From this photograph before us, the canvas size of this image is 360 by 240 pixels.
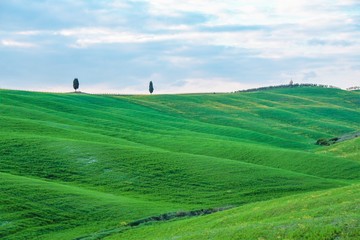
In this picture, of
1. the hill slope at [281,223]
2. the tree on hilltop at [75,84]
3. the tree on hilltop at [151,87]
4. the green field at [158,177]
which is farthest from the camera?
the tree on hilltop at [151,87]

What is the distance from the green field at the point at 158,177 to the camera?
37938 mm

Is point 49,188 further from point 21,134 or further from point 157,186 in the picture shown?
point 21,134

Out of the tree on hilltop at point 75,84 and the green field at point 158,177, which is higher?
the tree on hilltop at point 75,84

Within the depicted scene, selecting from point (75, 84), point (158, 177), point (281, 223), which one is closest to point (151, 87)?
point (75, 84)

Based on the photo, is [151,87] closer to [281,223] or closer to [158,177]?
[158,177]

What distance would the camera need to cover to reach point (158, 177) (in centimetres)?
5862

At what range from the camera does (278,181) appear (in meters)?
59.9

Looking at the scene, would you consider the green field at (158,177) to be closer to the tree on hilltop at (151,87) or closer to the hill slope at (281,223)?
the hill slope at (281,223)

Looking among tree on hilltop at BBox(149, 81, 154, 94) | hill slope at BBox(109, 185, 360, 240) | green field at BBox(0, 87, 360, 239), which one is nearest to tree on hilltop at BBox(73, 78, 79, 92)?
tree on hilltop at BBox(149, 81, 154, 94)

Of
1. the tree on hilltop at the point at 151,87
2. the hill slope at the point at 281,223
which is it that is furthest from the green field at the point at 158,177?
the tree on hilltop at the point at 151,87

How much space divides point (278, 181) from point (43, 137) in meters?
26.1

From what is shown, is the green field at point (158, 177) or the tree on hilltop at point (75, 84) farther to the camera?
the tree on hilltop at point (75, 84)

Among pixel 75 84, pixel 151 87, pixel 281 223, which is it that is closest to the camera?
pixel 281 223

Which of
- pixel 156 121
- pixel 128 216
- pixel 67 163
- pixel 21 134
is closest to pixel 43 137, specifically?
pixel 21 134
